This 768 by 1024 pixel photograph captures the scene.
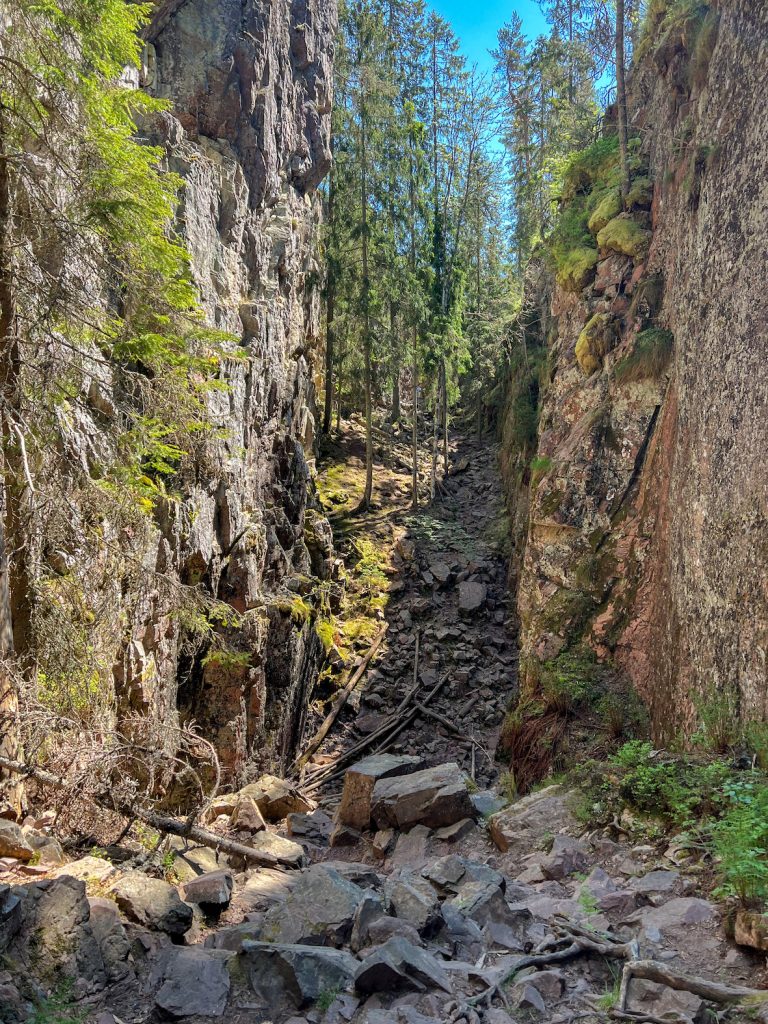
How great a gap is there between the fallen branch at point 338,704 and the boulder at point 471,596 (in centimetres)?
233

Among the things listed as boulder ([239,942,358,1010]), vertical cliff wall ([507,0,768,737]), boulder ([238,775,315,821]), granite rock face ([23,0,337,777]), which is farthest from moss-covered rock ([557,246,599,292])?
boulder ([239,942,358,1010])

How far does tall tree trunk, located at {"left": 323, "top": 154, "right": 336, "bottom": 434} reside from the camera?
22062mm

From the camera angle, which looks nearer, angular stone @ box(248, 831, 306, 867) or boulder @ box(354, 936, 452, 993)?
boulder @ box(354, 936, 452, 993)

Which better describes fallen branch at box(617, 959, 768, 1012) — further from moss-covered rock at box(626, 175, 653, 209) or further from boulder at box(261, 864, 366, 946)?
moss-covered rock at box(626, 175, 653, 209)

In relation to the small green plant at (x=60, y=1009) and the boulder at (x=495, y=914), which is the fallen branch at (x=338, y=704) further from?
the small green plant at (x=60, y=1009)

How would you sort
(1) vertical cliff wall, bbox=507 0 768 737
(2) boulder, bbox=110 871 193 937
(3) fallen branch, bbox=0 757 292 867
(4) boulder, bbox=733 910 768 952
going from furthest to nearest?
(1) vertical cliff wall, bbox=507 0 768 737 < (3) fallen branch, bbox=0 757 292 867 < (2) boulder, bbox=110 871 193 937 < (4) boulder, bbox=733 910 768 952

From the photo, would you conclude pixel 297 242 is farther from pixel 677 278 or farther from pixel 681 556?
pixel 681 556

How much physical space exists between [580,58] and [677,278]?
16.0 metres

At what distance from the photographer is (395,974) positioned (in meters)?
4.06

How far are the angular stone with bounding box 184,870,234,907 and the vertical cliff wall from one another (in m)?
5.03

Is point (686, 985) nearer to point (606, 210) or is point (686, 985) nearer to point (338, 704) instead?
point (338, 704)

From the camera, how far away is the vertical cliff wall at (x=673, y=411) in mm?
7012

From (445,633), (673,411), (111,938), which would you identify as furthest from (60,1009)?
(445,633)

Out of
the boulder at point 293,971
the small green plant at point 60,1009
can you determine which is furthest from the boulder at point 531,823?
the small green plant at point 60,1009
